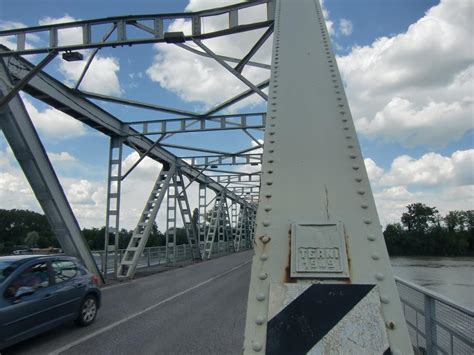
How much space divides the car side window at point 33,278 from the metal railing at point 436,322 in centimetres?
613

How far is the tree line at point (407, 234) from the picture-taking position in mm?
35938

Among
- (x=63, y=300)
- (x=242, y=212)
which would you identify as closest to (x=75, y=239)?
(x=63, y=300)

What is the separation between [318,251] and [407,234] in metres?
39.7

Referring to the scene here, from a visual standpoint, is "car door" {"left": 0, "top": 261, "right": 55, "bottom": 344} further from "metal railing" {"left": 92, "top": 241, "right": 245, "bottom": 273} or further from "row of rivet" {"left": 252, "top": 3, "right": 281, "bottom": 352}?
"metal railing" {"left": 92, "top": 241, "right": 245, "bottom": 273}

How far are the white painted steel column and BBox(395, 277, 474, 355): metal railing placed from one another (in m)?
1.59

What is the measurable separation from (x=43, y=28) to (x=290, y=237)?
32.0ft

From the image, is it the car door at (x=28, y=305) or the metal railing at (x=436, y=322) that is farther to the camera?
the car door at (x=28, y=305)

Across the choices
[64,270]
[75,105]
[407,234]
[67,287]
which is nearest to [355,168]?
[67,287]

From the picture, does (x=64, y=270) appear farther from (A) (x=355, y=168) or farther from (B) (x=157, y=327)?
(A) (x=355, y=168)

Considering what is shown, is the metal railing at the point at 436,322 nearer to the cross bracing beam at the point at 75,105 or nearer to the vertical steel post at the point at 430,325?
the vertical steel post at the point at 430,325

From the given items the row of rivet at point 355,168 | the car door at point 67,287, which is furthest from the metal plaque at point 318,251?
the car door at point 67,287

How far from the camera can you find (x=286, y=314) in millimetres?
1820

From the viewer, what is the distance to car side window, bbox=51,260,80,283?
7.46 meters

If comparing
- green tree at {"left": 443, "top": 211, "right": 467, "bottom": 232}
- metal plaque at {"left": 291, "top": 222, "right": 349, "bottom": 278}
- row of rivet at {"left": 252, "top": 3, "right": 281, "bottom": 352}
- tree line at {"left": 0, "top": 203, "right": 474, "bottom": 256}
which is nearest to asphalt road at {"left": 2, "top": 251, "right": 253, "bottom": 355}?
row of rivet at {"left": 252, "top": 3, "right": 281, "bottom": 352}
